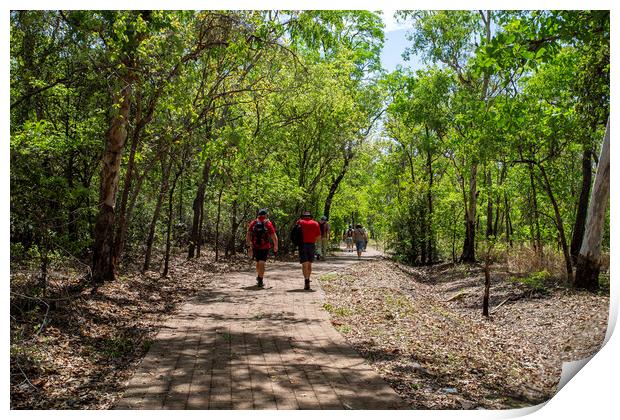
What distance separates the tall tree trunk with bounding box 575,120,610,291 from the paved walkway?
5.83 metres

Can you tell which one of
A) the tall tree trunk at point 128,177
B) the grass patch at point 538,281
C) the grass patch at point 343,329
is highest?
the tall tree trunk at point 128,177

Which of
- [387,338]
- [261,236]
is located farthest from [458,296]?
[387,338]

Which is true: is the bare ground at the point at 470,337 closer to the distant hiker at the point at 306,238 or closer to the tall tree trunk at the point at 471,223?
the distant hiker at the point at 306,238

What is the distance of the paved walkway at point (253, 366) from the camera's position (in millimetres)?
5492

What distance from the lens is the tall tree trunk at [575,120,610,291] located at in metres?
11.6

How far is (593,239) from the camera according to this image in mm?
12320

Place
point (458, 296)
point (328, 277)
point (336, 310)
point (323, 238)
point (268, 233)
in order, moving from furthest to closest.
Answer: point (323, 238)
point (328, 277)
point (458, 296)
point (268, 233)
point (336, 310)

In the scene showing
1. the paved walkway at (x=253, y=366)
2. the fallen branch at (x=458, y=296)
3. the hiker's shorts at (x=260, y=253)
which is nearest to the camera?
the paved walkway at (x=253, y=366)

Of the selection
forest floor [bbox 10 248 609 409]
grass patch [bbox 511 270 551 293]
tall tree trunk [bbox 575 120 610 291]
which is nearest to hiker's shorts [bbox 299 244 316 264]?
forest floor [bbox 10 248 609 409]

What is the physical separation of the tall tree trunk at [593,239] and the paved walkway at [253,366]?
5829 millimetres

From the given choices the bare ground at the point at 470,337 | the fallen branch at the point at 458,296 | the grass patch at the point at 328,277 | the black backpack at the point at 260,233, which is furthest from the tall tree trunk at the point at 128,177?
the fallen branch at the point at 458,296

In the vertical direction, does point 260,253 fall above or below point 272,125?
below

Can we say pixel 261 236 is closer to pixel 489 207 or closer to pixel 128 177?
pixel 128 177

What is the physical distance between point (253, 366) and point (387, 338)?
97.3 inches
